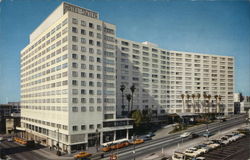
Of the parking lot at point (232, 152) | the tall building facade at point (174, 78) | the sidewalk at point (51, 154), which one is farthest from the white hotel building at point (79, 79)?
the parking lot at point (232, 152)

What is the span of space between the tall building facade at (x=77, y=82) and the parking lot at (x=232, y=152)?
31870 millimetres

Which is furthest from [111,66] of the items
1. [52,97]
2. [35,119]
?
[35,119]

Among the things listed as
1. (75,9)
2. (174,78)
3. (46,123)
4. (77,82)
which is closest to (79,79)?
(77,82)

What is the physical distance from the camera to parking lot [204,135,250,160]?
39.4 metres

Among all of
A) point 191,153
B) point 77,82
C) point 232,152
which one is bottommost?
point 232,152

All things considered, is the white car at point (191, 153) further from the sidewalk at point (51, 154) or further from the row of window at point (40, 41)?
the row of window at point (40, 41)

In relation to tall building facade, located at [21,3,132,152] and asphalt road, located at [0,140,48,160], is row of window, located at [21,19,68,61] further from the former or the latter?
asphalt road, located at [0,140,48,160]

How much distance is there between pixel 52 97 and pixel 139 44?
52.3m

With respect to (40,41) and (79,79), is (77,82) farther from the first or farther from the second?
(40,41)

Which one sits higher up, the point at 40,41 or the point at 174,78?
the point at 40,41

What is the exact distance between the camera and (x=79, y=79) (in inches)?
2240

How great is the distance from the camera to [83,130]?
5606 cm

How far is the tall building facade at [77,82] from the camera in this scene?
183 feet

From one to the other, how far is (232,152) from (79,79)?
4636 cm
